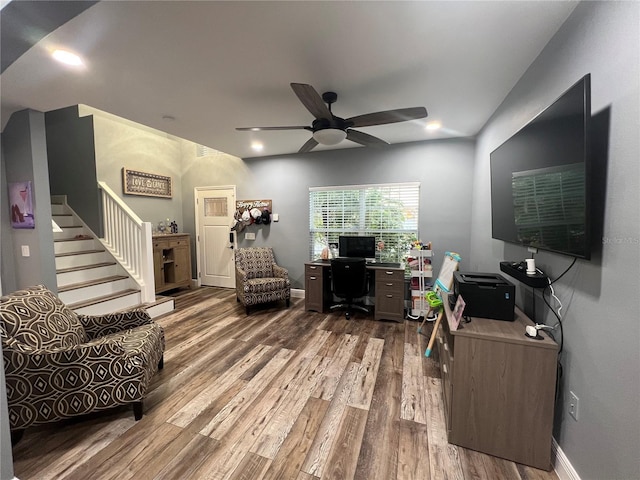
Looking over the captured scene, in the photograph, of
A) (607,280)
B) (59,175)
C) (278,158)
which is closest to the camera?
(607,280)

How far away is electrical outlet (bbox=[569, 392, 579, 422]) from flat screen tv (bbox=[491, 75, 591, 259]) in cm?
77

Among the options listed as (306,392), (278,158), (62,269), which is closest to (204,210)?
(278,158)

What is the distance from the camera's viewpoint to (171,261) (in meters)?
4.82

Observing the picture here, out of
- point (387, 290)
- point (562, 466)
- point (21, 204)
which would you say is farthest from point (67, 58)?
point (562, 466)

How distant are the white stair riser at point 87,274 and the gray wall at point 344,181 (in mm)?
1846

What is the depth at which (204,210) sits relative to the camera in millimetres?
5391

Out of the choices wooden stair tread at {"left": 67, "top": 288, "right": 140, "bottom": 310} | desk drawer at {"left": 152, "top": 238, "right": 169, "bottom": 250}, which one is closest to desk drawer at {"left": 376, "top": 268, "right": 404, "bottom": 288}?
wooden stair tread at {"left": 67, "top": 288, "right": 140, "bottom": 310}

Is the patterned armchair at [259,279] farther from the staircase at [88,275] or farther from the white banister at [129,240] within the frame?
the white banister at [129,240]

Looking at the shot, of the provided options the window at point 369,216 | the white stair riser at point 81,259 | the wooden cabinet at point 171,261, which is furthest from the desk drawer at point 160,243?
the window at point 369,216

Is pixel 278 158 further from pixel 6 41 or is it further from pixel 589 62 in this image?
pixel 589 62

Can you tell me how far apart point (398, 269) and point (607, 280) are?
7.84 feet

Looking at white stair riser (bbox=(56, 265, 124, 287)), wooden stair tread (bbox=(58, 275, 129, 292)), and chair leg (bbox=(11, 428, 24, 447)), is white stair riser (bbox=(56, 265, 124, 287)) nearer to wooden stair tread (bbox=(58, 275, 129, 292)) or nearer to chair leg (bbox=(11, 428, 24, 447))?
wooden stair tread (bbox=(58, 275, 129, 292))

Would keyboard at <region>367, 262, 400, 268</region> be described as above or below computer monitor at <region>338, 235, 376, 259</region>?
below

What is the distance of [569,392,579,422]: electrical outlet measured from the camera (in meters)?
1.35
